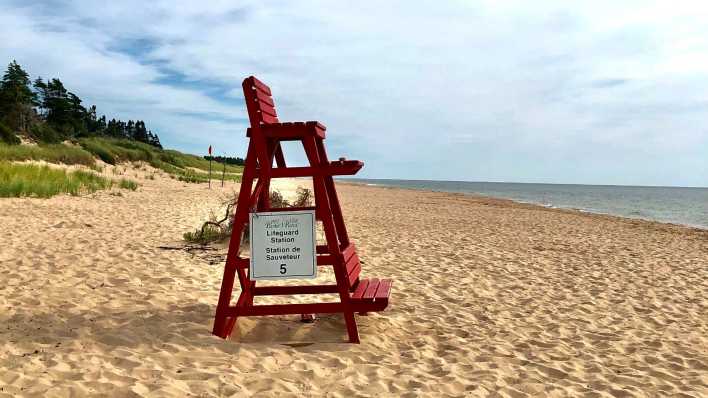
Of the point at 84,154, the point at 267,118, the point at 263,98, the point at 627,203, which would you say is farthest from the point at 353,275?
the point at 627,203

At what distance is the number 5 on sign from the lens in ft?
13.1

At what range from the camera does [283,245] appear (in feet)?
13.2

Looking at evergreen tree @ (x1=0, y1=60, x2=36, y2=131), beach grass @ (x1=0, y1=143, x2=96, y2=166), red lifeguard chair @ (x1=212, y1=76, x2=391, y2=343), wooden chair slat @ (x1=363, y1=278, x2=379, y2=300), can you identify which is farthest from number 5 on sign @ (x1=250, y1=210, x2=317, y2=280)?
evergreen tree @ (x1=0, y1=60, x2=36, y2=131)

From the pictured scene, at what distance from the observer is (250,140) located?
3959 millimetres

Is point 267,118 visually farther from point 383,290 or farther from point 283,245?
point 383,290

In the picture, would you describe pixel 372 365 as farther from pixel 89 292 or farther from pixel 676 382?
pixel 89 292

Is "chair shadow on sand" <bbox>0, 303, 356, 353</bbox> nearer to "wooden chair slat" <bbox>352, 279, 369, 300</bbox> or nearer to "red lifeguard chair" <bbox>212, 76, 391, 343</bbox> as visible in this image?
"red lifeguard chair" <bbox>212, 76, 391, 343</bbox>

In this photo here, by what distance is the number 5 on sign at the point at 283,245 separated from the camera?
13.1 feet

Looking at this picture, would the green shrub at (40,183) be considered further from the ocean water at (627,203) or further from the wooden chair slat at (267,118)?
the ocean water at (627,203)

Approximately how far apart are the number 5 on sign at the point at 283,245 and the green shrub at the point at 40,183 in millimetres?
12114

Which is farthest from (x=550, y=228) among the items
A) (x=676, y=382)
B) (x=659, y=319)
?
(x=676, y=382)

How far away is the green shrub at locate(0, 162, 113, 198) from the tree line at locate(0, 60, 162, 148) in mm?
13995

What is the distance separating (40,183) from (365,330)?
13442 millimetres

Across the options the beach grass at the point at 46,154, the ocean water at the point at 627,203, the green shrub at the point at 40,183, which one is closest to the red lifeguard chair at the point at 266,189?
the green shrub at the point at 40,183
